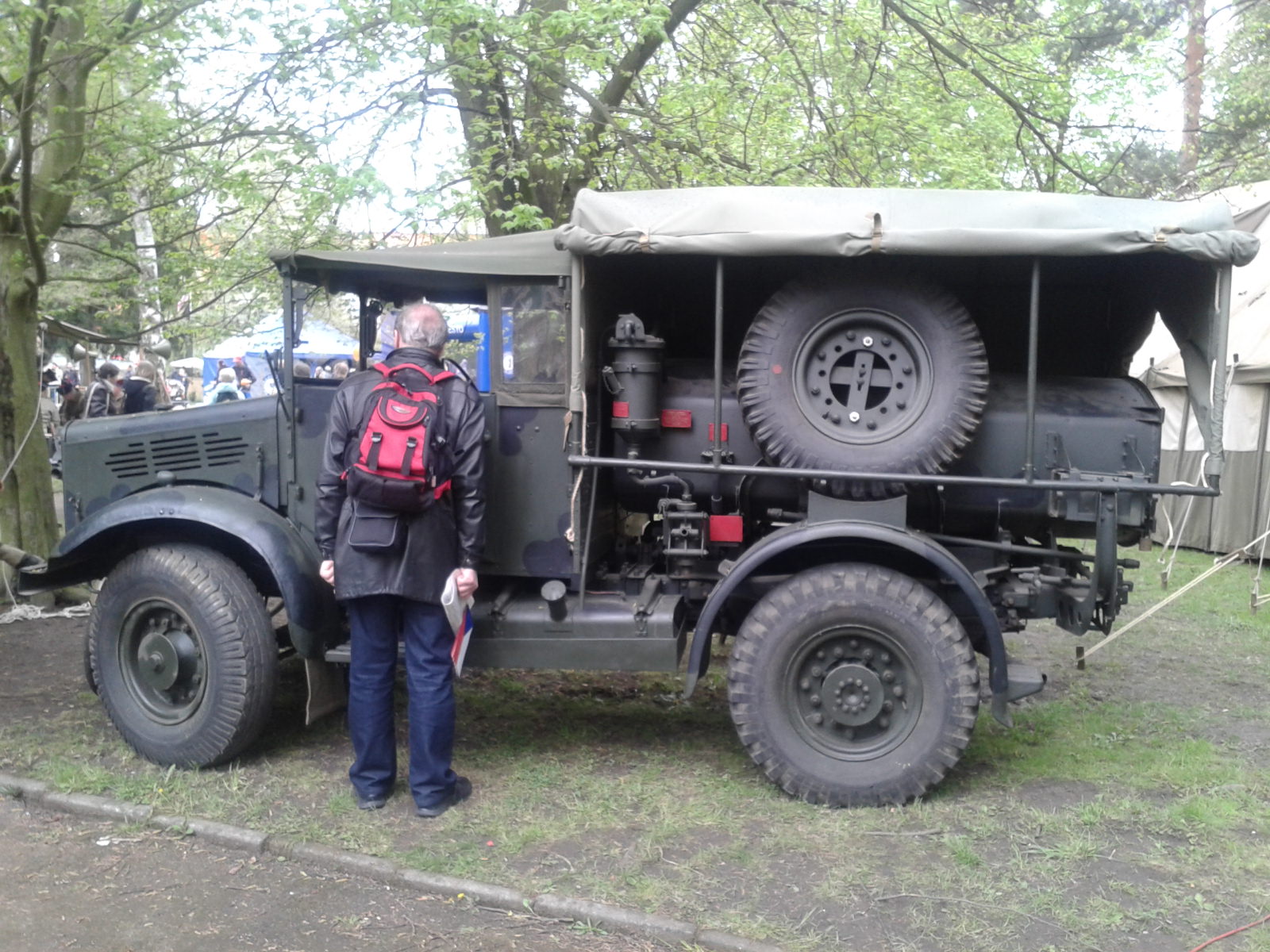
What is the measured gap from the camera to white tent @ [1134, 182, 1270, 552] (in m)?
11.1

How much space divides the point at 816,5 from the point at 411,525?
7172 millimetres

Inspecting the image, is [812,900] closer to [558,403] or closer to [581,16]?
[558,403]

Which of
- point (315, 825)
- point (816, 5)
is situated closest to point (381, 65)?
point (816, 5)

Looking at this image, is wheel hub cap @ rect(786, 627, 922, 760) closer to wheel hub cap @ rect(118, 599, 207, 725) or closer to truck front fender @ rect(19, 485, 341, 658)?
truck front fender @ rect(19, 485, 341, 658)

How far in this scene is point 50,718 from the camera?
5.94 m

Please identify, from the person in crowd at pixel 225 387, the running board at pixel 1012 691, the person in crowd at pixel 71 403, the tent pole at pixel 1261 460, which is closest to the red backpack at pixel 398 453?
the running board at pixel 1012 691

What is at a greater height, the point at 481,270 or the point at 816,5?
the point at 816,5

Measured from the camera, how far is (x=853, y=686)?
15.8 feet

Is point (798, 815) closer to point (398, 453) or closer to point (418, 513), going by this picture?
point (418, 513)

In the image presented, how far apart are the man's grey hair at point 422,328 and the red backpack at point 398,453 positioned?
10.8 inches

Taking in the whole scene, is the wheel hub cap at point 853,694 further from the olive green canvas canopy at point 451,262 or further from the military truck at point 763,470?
the olive green canvas canopy at point 451,262

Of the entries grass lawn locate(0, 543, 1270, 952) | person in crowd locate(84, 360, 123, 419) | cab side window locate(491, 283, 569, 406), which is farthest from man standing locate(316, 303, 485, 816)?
person in crowd locate(84, 360, 123, 419)

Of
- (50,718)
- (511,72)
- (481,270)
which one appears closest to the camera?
(481,270)

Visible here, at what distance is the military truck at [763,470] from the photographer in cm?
470
